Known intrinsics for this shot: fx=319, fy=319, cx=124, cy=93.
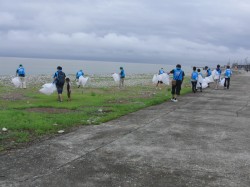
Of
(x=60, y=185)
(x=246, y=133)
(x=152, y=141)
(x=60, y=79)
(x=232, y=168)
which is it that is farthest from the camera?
(x=60, y=79)

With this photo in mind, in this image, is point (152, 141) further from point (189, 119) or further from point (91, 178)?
point (189, 119)

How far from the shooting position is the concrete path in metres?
5.50

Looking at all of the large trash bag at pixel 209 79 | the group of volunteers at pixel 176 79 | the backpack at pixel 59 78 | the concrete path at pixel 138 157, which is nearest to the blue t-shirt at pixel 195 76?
the group of volunteers at pixel 176 79

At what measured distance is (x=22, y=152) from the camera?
702cm

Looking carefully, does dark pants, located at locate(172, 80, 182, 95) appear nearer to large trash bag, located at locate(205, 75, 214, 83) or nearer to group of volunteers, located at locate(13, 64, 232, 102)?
group of volunteers, located at locate(13, 64, 232, 102)

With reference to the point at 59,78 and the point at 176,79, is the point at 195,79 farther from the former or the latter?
the point at 59,78

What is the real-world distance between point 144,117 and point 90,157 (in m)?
4.95

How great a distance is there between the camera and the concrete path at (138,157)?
550cm

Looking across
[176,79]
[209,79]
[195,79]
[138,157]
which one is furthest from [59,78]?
[209,79]

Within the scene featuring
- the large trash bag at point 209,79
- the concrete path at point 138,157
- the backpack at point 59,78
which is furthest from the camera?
the large trash bag at point 209,79

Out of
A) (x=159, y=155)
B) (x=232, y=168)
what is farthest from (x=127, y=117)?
(x=232, y=168)

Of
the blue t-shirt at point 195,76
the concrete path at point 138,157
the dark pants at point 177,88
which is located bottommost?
the concrete path at point 138,157

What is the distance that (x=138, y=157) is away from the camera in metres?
6.68

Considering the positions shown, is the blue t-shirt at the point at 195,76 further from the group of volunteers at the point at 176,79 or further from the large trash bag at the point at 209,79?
the large trash bag at the point at 209,79
